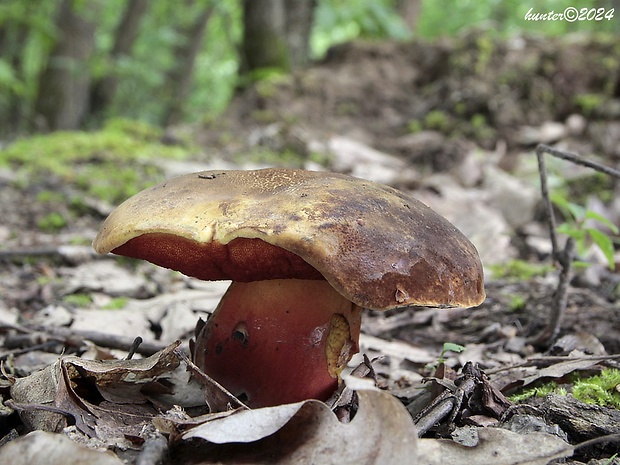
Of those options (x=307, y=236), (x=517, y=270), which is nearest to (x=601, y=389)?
(x=307, y=236)

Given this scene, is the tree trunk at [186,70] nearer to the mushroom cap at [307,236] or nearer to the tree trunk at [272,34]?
the tree trunk at [272,34]

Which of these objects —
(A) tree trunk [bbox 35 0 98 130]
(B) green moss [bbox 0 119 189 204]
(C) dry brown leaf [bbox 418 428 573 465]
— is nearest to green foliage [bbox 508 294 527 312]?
(C) dry brown leaf [bbox 418 428 573 465]

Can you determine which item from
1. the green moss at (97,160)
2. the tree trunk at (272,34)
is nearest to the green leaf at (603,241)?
the green moss at (97,160)

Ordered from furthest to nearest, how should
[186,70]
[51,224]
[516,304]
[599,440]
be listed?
[186,70] < [51,224] < [516,304] < [599,440]

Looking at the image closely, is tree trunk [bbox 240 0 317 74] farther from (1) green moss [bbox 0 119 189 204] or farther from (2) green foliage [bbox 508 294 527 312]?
(2) green foliage [bbox 508 294 527 312]

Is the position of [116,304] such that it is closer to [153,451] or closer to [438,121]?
[153,451]
